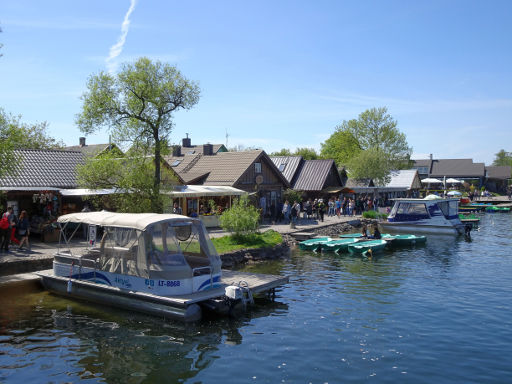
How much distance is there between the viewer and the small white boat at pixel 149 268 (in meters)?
13.1

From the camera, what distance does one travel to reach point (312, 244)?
26047 millimetres

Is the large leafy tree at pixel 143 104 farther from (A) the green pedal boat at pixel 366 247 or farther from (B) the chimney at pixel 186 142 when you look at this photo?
(B) the chimney at pixel 186 142

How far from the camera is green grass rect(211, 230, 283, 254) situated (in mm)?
23020

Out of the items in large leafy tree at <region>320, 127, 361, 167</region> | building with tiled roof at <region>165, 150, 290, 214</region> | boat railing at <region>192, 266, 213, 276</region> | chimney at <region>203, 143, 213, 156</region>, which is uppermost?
large leafy tree at <region>320, 127, 361, 167</region>

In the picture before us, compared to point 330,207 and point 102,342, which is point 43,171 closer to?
point 102,342

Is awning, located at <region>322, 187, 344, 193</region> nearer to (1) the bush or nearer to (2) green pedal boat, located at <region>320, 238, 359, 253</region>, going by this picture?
(2) green pedal boat, located at <region>320, 238, 359, 253</region>

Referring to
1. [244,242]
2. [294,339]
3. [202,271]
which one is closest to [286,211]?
[244,242]

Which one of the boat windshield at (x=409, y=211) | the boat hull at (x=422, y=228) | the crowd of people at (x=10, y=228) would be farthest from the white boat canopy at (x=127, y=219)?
the boat windshield at (x=409, y=211)

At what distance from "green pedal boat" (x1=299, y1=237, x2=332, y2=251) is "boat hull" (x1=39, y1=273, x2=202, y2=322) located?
14.1 meters

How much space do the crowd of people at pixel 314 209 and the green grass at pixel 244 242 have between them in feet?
21.1

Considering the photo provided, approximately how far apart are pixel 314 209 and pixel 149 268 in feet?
98.0

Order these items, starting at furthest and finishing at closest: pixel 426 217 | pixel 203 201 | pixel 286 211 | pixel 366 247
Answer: pixel 286 211
pixel 426 217
pixel 203 201
pixel 366 247

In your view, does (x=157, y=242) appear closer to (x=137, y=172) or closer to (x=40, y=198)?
(x=137, y=172)

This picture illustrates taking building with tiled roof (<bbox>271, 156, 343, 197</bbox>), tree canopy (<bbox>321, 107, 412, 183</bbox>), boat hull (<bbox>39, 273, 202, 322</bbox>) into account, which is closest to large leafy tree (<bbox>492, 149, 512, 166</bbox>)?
tree canopy (<bbox>321, 107, 412, 183</bbox>)
